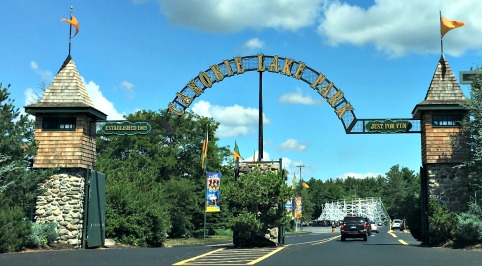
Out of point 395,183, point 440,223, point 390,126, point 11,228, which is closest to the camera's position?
point 11,228

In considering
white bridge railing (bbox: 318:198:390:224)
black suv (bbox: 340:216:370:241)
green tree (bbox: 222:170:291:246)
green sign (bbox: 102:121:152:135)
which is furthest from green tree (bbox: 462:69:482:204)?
white bridge railing (bbox: 318:198:390:224)

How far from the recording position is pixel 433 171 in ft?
78.6

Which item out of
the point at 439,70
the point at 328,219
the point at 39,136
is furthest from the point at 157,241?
the point at 328,219

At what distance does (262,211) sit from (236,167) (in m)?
3.09

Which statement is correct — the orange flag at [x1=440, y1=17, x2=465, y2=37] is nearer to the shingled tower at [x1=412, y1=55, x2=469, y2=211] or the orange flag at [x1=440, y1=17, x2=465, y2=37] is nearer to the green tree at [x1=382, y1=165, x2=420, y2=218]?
the shingled tower at [x1=412, y1=55, x2=469, y2=211]

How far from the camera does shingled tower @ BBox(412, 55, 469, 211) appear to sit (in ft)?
77.4

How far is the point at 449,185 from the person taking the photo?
77.9 feet

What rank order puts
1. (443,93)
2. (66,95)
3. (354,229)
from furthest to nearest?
(354,229)
(66,95)
(443,93)

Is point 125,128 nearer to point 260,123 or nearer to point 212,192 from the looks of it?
point 260,123

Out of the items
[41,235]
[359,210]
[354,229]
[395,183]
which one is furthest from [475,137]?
[395,183]

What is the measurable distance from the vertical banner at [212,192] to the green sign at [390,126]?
15.0 meters

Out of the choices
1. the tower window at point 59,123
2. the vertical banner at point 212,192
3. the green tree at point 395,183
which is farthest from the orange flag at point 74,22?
the green tree at point 395,183

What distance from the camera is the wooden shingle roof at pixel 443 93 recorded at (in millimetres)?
23875

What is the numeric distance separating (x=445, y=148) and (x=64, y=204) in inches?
679
